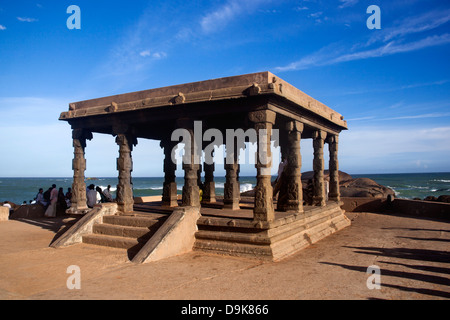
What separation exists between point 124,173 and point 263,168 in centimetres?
440

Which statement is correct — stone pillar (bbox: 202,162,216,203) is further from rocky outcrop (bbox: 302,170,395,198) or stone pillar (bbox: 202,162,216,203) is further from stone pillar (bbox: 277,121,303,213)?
rocky outcrop (bbox: 302,170,395,198)

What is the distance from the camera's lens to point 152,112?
30.6ft

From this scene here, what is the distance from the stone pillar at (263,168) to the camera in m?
7.39

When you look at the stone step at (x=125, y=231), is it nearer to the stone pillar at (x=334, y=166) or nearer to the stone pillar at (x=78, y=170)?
the stone pillar at (x=78, y=170)

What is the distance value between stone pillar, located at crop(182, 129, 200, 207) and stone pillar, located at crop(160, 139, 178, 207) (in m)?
2.93

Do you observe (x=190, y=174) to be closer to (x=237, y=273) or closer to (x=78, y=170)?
(x=237, y=273)

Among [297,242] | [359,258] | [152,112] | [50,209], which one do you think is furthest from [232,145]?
[50,209]

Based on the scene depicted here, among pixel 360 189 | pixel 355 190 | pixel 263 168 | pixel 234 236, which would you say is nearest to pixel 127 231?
pixel 234 236

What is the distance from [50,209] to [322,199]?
12.0 metres

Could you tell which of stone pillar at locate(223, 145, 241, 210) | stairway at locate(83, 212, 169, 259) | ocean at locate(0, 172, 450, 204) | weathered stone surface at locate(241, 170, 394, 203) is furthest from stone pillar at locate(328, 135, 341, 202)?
ocean at locate(0, 172, 450, 204)

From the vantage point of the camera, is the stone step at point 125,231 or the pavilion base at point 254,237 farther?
the stone step at point 125,231

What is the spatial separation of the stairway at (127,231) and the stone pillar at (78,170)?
1.89 meters

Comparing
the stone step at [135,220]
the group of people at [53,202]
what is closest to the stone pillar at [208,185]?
the stone step at [135,220]
